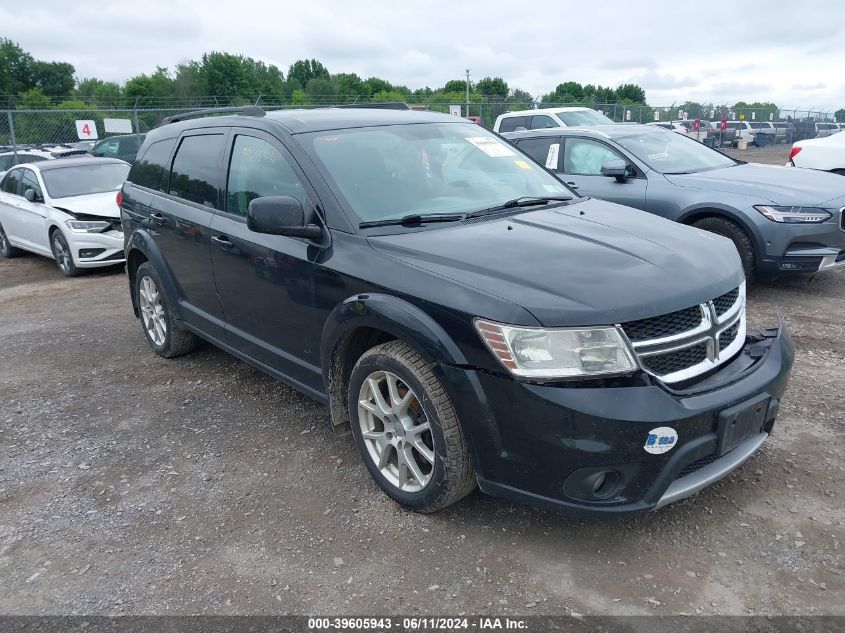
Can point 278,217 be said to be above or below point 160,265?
above

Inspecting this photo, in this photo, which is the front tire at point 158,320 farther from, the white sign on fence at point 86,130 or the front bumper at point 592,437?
the white sign on fence at point 86,130

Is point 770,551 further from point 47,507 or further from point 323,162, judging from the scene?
point 47,507

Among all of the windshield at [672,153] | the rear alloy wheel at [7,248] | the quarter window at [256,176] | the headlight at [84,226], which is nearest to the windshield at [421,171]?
the quarter window at [256,176]

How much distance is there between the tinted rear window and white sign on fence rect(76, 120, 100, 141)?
20.3 metres

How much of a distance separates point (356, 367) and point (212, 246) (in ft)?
5.14

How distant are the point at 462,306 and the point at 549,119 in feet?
40.3

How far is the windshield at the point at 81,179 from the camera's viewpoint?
976 cm

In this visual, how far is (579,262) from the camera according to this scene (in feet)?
9.70

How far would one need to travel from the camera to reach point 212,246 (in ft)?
14.1

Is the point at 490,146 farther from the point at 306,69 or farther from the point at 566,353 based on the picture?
the point at 306,69

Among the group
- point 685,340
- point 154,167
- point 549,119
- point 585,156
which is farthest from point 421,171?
point 549,119

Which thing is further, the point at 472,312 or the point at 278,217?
the point at 278,217

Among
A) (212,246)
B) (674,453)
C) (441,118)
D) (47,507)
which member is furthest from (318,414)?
(674,453)

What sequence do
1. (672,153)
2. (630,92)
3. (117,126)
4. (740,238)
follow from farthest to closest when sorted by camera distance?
(630,92) < (117,126) < (672,153) < (740,238)
